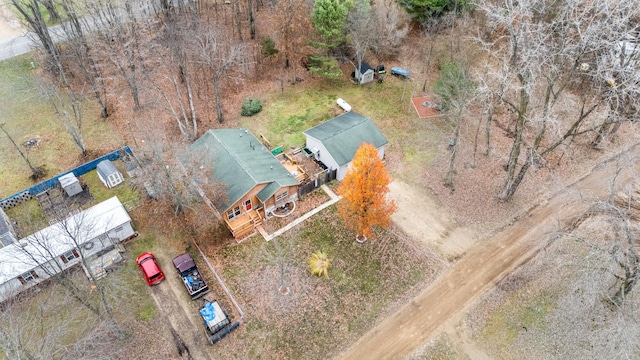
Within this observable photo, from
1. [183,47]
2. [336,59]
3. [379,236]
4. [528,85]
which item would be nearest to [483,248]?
[379,236]

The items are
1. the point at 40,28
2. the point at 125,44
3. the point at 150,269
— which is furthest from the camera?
the point at 40,28

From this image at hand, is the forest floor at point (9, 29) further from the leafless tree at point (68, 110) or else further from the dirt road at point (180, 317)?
the dirt road at point (180, 317)

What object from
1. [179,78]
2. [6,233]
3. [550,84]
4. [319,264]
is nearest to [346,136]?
[319,264]

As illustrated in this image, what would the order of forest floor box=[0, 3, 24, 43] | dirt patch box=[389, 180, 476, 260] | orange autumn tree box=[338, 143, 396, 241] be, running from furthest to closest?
forest floor box=[0, 3, 24, 43] → dirt patch box=[389, 180, 476, 260] → orange autumn tree box=[338, 143, 396, 241]

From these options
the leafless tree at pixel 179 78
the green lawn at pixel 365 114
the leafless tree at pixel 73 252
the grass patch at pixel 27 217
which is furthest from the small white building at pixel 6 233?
the green lawn at pixel 365 114

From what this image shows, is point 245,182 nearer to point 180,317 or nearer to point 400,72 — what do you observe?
point 180,317

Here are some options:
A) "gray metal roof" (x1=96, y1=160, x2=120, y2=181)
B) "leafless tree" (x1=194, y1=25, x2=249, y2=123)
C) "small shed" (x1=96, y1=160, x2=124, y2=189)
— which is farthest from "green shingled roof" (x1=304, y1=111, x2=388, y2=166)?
"gray metal roof" (x1=96, y1=160, x2=120, y2=181)

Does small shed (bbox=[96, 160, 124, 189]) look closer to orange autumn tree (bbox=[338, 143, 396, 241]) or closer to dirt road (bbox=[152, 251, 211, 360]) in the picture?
dirt road (bbox=[152, 251, 211, 360])
